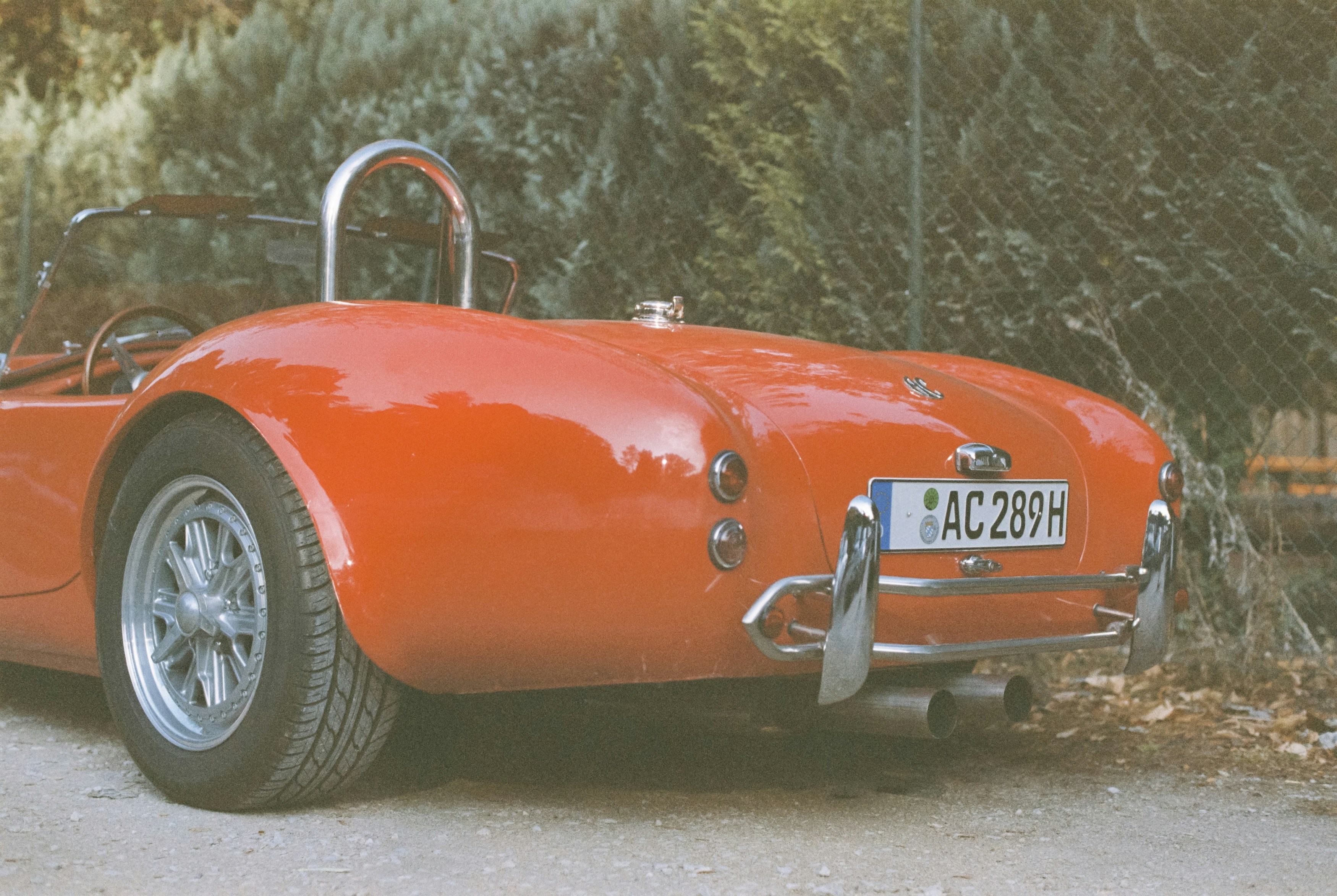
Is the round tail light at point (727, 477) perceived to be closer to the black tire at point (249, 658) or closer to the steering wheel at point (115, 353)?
the black tire at point (249, 658)

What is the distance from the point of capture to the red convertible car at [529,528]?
2582 millimetres

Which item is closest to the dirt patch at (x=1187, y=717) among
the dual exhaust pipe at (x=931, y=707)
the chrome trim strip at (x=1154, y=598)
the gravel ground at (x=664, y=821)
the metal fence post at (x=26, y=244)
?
the gravel ground at (x=664, y=821)

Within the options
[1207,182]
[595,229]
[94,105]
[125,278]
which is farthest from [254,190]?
[1207,182]

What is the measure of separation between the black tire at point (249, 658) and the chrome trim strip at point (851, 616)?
2.65ft

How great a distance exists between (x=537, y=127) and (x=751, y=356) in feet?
12.1

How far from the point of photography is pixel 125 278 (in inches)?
177

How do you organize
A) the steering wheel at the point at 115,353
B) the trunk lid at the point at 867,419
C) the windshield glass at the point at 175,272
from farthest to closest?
the windshield glass at the point at 175,272 < the steering wheel at the point at 115,353 < the trunk lid at the point at 867,419

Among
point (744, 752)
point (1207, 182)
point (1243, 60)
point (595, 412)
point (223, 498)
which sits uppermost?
point (1243, 60)

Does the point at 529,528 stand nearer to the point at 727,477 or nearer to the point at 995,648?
the point at 727,477

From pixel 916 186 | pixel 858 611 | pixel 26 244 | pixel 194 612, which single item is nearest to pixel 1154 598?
pixel 858 611

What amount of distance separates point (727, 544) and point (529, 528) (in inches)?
13.4

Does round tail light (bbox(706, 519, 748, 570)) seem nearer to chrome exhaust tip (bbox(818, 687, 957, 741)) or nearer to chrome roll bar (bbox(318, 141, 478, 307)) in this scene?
chrome exhaust tip (bbox(818, 687, 957, 741))

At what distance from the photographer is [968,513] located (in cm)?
292

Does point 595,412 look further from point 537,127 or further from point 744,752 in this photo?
point 537,127
